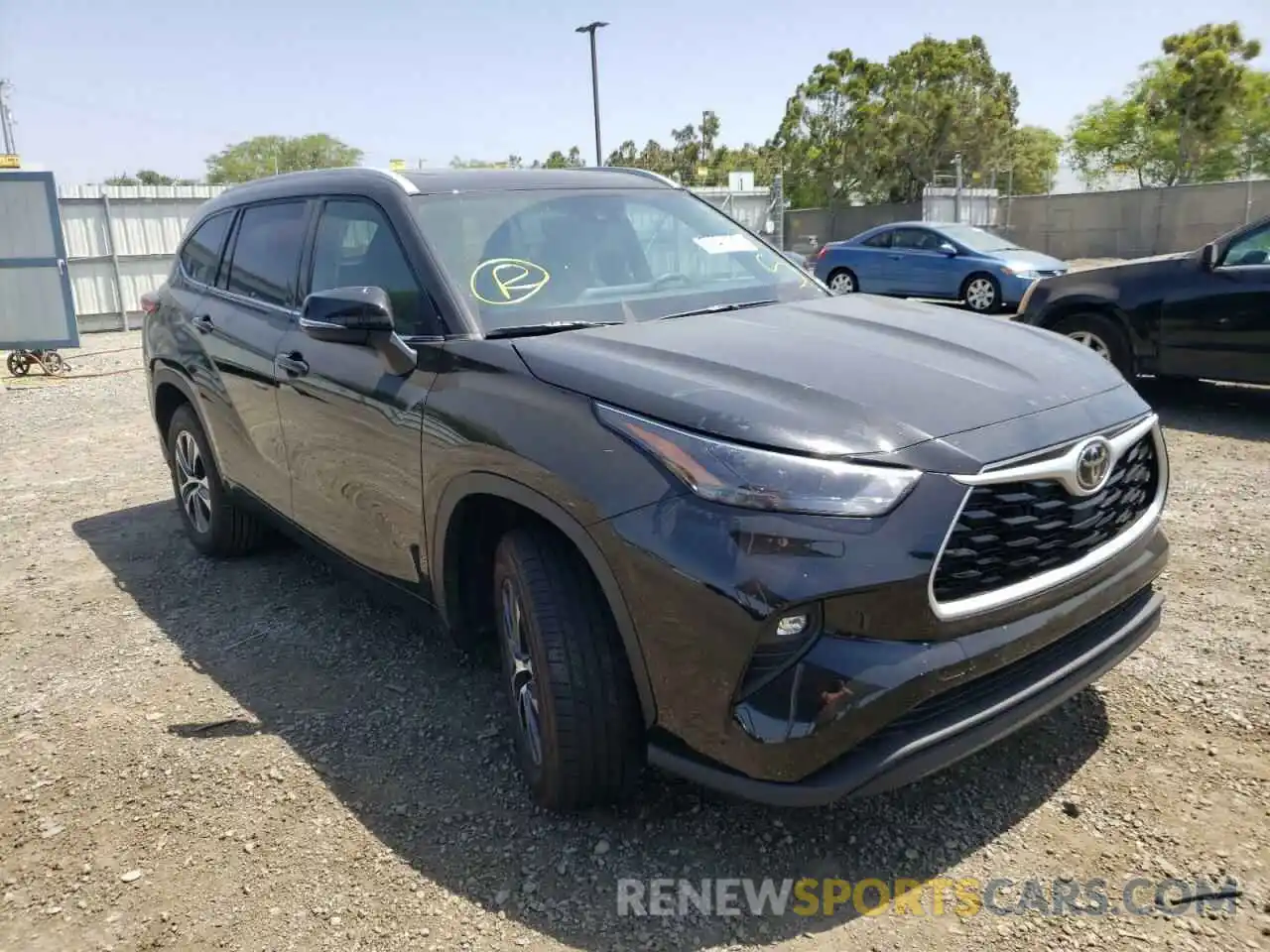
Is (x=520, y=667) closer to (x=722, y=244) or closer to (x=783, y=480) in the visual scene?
(x=783, y=480)

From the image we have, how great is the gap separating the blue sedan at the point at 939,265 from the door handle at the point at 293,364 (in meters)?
12.9

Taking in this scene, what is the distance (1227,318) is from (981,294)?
28.0ft

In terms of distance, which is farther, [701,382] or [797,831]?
[797,831]

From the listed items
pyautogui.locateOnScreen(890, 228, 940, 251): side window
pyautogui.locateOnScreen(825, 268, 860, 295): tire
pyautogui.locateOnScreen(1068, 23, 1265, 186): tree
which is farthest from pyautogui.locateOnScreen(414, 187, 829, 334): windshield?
pyautogui.locateOnScreen(1068, 23, 1265, 186): tree

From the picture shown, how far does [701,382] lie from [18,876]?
2.37m

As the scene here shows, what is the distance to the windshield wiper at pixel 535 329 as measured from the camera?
2984mm

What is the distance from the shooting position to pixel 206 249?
5.02 metres

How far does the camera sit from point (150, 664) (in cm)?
404

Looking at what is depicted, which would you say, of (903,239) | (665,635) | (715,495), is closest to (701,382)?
(715,495)

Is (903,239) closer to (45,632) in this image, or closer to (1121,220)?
(45,632)

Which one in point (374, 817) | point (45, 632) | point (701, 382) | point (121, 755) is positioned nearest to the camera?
point (701, 382)

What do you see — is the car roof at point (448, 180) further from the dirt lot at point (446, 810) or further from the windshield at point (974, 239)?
the windshield at point (974, 239)

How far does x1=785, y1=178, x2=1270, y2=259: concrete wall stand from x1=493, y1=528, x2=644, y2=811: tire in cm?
2650

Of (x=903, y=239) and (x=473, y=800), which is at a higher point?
(x=903, y=239)
